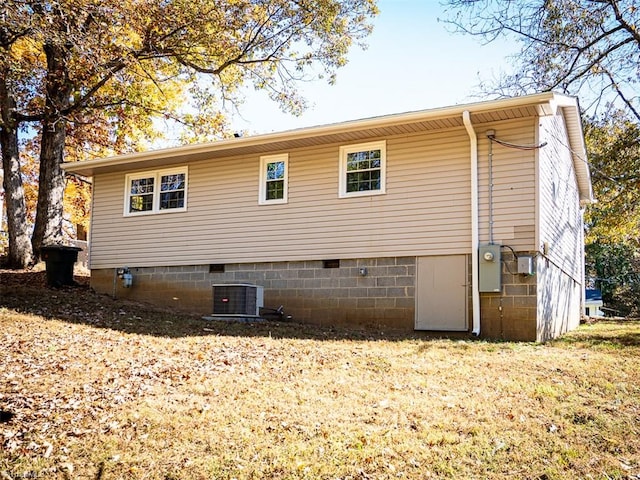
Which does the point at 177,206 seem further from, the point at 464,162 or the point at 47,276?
the point at 464,162

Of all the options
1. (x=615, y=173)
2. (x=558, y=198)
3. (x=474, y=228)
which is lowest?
(x=474, y=228)

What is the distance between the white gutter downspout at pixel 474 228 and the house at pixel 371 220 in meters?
0.02

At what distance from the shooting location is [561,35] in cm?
1404

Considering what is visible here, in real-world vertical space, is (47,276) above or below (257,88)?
below

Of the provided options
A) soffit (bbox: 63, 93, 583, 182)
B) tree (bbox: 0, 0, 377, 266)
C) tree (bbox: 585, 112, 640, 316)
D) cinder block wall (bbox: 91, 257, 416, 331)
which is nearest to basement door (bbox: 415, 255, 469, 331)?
cinder block wall (bbox: 91, 257, 416, 331)

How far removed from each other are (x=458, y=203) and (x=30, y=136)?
16.4 m

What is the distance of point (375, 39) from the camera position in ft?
54.5

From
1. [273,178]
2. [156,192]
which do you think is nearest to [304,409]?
[273,178]

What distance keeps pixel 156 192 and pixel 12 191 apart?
4.44m

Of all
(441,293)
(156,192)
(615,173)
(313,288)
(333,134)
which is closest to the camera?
(441,293)

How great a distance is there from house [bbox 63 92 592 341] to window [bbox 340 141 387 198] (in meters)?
0.02

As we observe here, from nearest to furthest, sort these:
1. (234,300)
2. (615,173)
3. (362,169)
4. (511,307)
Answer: (511,307) < (234,300) < (362,169) < (615,173)

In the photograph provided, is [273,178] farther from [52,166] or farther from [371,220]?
[52,166]

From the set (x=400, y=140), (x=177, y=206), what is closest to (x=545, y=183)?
(x=400, y=140)
